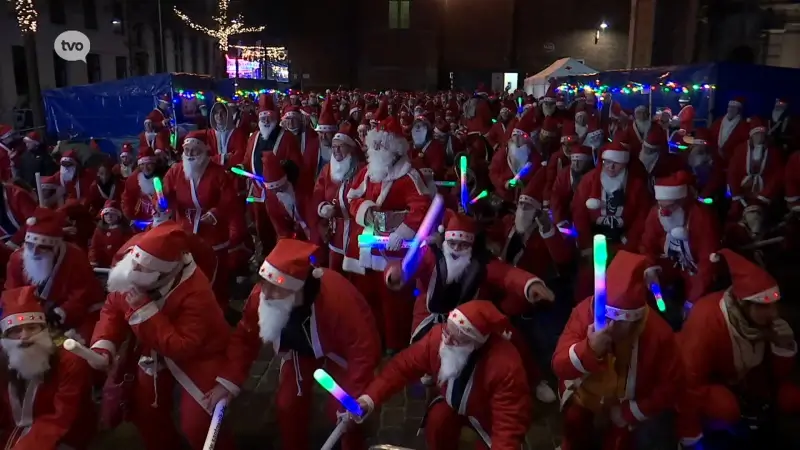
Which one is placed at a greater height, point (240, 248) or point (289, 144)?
point (289, 144)

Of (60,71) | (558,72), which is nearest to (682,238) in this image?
(558,72)

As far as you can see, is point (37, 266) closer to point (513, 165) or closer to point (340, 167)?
point (340, 167)

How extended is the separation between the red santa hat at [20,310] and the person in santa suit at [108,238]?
9.34ft

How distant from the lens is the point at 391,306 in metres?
5.61

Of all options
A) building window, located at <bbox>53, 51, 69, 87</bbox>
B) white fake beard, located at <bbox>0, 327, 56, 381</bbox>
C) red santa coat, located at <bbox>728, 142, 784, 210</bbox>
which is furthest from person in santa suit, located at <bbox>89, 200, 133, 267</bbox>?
building window, located at <bbox>53, 51, 69, 87</bbox>

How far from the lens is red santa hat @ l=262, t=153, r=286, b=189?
6277 mm

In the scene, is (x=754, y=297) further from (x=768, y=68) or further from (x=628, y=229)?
(x=768, y=68)

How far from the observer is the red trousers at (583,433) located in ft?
12.2

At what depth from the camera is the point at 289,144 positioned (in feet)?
26.7

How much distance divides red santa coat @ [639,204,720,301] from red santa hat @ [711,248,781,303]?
1234 millimetres

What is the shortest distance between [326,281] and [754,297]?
2376mm

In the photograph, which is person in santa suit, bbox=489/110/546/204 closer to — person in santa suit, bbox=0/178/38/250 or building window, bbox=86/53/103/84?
person in santa suit, bbox=0/178/38/250

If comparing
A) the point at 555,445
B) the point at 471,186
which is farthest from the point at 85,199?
the point at 555,445

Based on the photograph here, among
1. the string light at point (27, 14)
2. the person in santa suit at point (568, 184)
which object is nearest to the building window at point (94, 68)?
the string light at point (27, 14)
